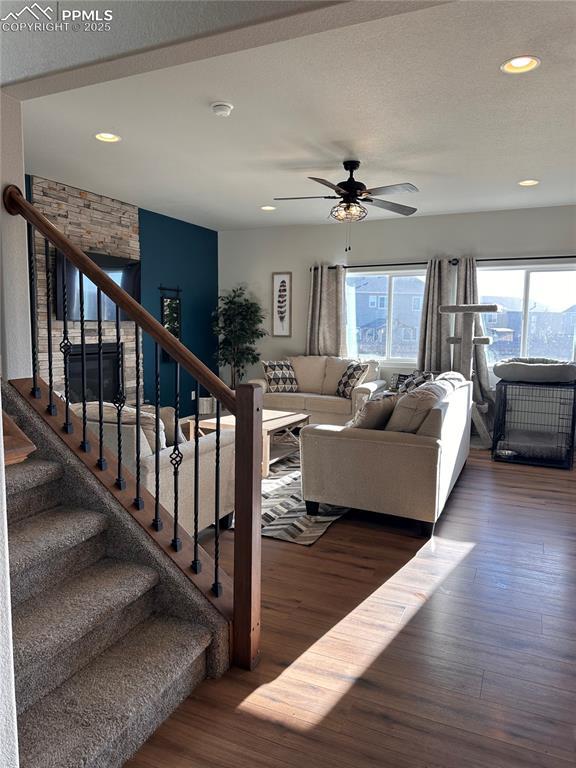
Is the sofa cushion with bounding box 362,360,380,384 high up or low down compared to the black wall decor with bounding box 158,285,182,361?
down

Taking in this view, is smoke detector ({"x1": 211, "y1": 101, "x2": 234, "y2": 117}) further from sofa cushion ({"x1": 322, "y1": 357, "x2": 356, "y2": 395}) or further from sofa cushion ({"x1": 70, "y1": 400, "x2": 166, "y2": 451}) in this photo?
sofa cushion ({"x1": 322, "y1": 357, "x2": 356, "y2": 395})

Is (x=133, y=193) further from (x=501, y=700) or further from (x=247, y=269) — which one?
(x=501, y=700)

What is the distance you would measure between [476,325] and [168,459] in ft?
15.5

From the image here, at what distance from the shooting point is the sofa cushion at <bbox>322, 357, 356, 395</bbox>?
695 cm

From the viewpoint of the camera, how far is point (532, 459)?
18.0ft

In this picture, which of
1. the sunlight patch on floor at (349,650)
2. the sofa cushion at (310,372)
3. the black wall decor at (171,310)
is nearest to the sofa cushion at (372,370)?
the sofa cushion at (310,372)

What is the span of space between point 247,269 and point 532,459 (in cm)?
456

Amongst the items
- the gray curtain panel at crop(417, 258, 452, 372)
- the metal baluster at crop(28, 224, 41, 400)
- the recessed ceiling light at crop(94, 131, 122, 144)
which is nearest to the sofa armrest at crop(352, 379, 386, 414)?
the gray curtain panel at crop(417, 258, 452, 372)

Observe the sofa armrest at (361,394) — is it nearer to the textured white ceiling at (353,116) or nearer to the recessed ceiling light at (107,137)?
the textured white ceiling at (353,116)

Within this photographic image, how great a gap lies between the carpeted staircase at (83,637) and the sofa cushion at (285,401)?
4.46 metres

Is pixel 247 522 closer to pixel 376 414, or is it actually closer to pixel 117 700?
pixel 117 700

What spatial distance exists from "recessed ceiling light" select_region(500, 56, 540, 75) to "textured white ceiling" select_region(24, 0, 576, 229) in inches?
2.4

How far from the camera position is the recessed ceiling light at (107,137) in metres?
3.94

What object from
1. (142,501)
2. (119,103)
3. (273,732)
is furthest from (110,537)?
(119,103)
